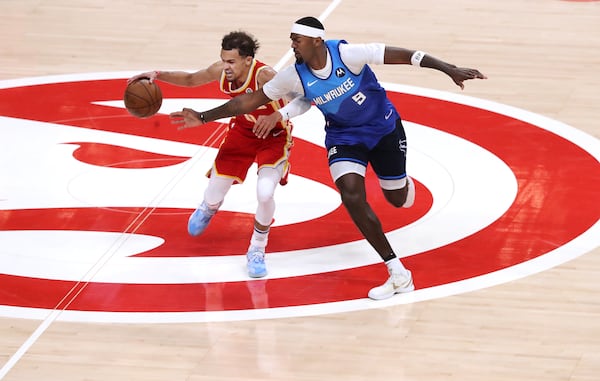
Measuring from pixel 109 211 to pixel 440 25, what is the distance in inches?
217

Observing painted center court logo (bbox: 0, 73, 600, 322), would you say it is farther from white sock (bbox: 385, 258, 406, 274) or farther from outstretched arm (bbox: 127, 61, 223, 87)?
outstretched arm (bbox: 127, 61, 223, 87)

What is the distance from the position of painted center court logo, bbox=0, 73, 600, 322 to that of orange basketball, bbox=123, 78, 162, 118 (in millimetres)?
1050

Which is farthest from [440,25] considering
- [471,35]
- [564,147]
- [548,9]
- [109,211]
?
[109,211]

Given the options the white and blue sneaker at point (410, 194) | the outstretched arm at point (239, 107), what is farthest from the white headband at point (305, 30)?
the white and blue sneaker at point (410, 194)

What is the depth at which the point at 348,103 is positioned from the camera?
8531 mm

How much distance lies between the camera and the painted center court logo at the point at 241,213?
8.62 metres

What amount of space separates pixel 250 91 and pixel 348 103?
78 cm

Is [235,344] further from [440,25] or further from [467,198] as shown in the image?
[440,25]

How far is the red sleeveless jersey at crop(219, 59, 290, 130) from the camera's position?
29.2 feet

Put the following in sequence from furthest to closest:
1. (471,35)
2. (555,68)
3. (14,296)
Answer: (471,35) → (555,68) → (14,296)

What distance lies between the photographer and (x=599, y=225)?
31.2 feet

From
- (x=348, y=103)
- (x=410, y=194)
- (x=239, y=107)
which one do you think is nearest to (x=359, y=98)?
(x=348, y=103)

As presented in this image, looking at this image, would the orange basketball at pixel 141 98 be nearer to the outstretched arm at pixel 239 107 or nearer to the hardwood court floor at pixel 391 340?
the outstretched arm at pixel 239 107

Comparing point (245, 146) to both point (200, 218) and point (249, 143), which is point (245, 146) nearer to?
point (249, 143)
